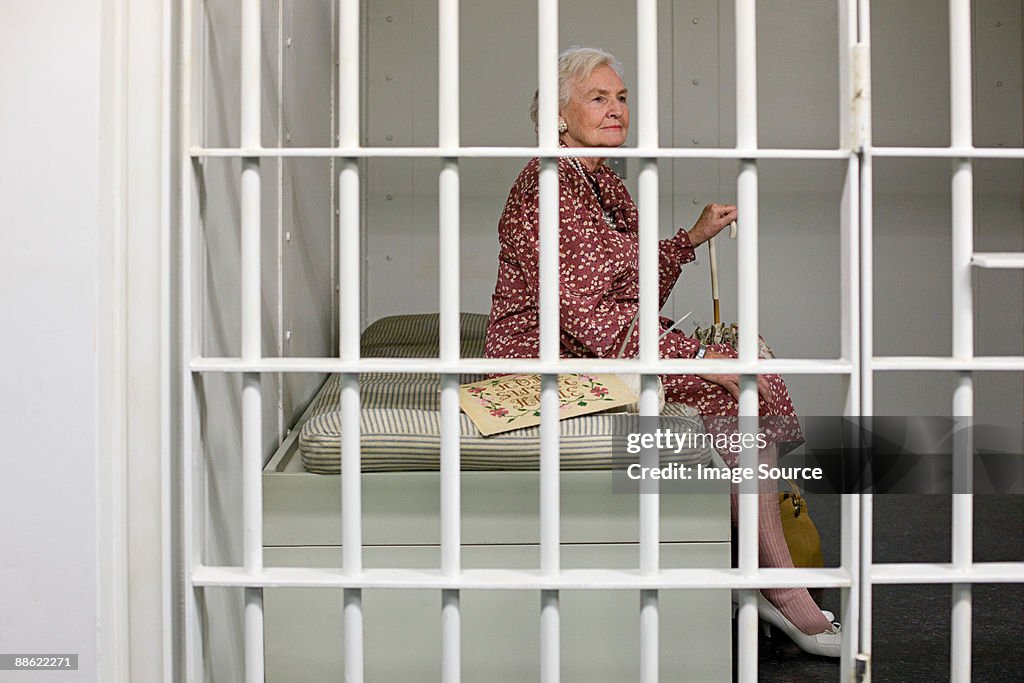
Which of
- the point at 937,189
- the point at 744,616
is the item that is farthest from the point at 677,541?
the point at 937,189

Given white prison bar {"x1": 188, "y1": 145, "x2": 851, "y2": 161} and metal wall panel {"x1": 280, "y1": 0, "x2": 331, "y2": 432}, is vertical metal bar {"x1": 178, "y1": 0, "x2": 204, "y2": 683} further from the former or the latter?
metal wall panel {"x1": 280, "y1": 0, "x2": 331, "y2": 432}

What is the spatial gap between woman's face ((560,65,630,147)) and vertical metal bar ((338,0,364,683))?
114 centimetres

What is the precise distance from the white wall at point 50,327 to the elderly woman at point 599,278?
1.13 m

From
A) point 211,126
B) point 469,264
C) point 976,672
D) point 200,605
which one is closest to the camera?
point 200,605

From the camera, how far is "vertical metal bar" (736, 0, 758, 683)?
4.85ft

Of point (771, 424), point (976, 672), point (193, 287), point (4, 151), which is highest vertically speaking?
point (4, 151)

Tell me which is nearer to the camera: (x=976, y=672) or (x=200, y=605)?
(x=200, y=605)

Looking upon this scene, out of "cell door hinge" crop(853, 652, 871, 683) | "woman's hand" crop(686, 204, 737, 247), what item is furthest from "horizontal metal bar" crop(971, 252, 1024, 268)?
"woman's hand" crop(686, 204, 737, 247)

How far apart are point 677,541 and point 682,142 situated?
2.80 meters

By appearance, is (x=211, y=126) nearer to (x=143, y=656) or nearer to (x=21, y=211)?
(x=21, y=211)

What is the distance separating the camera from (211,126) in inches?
67.1

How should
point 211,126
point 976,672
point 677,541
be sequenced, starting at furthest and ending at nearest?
point 976,672, point 677,541, point 211,126

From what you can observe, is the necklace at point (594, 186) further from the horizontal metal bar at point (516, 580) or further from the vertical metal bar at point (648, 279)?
the horizontal metal bar at point (516, 580)

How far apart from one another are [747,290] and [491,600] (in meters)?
0.78
